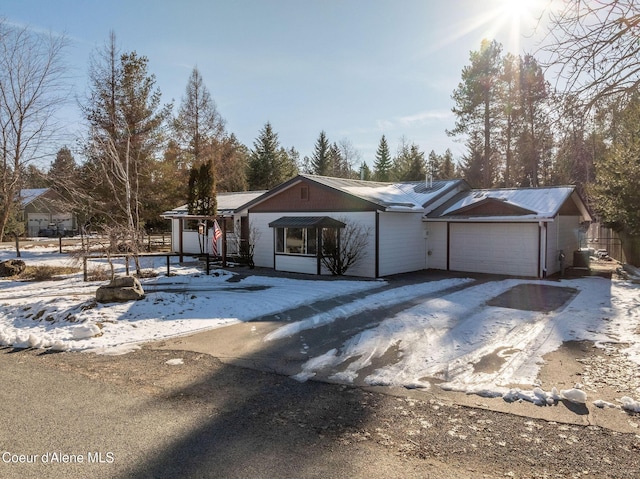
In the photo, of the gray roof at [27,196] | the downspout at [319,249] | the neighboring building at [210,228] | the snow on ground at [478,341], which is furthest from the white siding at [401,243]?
the gray roof at [27,196]

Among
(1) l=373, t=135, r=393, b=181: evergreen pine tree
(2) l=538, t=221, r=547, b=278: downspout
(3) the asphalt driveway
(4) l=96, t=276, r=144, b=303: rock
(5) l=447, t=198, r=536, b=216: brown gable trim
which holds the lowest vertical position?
(3) the asphalt driveway

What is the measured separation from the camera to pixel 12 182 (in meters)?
14.6

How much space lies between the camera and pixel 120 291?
32.2ft

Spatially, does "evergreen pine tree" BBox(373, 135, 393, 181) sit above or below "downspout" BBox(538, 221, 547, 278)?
above

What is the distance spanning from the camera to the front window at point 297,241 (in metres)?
16.0

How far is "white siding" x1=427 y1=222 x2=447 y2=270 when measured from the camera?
1742 centimetres

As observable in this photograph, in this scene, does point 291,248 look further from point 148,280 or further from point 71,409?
point 71,409

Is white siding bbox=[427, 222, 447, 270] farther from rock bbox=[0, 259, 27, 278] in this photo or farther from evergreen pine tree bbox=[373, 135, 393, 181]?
evergreen pine tree bbox=[373, 135, 393, 181]

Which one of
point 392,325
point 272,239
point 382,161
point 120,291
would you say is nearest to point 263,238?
point 272,239

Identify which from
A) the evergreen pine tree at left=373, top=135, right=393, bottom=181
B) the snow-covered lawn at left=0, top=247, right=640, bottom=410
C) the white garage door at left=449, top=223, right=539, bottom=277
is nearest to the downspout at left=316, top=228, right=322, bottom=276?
the snow-covered lawn at left=0, top=247, right=640, bottom=410

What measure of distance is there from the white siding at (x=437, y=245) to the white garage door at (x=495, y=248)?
9.7 inches

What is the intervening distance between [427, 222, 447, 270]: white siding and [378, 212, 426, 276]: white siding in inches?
12.3

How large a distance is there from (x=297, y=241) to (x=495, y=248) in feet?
24.2

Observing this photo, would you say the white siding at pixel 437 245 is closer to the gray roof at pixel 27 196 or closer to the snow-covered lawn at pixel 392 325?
the snow-covered lawn at pixel 392 325
